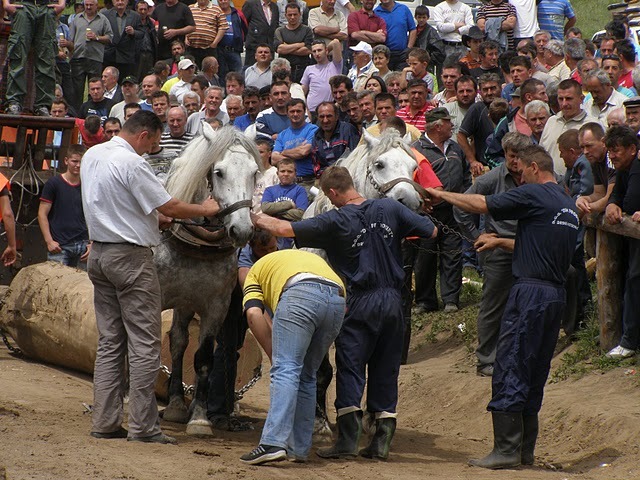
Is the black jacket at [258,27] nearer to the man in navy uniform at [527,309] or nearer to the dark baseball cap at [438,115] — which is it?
the dark baseball cap at [438,115]

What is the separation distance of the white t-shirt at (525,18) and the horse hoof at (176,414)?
1196 centimetres

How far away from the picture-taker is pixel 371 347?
26.0ft

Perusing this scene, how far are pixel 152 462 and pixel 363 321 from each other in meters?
1.89

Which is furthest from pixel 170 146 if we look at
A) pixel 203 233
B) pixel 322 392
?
pixel 322 392

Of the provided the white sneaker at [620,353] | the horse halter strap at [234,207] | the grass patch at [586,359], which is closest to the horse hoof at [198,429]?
the horse halter strap at [234,207]

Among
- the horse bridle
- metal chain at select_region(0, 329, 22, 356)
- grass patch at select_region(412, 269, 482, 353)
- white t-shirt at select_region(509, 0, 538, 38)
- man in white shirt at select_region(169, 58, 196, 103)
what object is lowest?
metal chain at select_region(0, 329, 22, 356)

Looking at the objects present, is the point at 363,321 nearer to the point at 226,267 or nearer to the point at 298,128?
the point at 226,267

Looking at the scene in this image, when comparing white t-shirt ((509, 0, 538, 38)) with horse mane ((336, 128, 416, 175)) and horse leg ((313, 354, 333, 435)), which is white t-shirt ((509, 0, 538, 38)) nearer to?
horse mane ((336, 128, 416, 175))

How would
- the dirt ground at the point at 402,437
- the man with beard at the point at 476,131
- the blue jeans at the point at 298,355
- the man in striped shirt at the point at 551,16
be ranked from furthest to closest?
1. the man in striped shirt at the point at 551,16
2. the man with beard at the point at 476,131
3. the blue jeans at the point at 298,355
4. the dirt ground at the point at 402,437

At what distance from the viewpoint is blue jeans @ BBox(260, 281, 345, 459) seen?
7.26 m

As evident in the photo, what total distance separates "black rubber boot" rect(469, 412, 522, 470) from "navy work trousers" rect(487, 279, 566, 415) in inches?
2.6

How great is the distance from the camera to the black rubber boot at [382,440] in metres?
7.95

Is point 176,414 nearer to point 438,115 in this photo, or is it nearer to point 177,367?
point 177,367

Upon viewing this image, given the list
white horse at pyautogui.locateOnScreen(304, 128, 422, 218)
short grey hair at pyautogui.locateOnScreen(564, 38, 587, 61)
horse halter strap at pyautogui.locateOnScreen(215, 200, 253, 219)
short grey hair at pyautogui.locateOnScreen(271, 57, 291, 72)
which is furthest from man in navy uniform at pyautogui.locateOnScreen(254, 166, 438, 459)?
short grey hair at pyautogui.locateOnScreen(271, 57, 291, 72)
